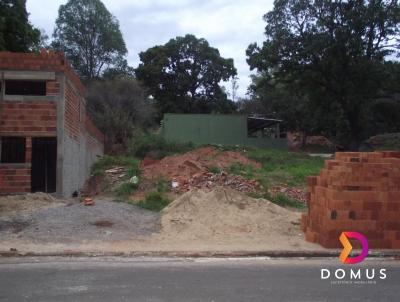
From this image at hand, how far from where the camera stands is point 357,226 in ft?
36.0

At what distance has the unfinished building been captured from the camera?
15.9 metres

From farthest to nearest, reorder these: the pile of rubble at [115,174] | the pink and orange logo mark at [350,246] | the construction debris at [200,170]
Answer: the pile of rubble at [115,174] < the construction debris at [200,170] < the pink and orange logo mark at [350,246]

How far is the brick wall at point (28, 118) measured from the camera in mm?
15922

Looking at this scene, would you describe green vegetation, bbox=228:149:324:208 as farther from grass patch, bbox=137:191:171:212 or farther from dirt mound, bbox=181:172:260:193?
grass patch, bbox=137:191:171:212

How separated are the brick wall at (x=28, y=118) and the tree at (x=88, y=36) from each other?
162ft

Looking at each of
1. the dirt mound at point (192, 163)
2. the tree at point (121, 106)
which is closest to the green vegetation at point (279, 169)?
the dirt mound at point (192, 163)

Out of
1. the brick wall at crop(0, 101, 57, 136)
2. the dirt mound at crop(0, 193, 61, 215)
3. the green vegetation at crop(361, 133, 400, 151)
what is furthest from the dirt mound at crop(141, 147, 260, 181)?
the green vegetation at crop(361, 133, 400, 151)

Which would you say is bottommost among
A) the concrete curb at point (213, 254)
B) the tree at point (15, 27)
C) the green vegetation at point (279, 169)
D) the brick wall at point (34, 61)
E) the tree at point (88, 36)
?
the concrete curb at point (213, 254)

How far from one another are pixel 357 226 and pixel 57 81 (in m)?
10.4

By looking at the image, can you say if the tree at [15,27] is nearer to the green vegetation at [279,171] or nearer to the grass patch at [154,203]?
the green vegetation at [279,171]

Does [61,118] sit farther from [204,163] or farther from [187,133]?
[187,133]

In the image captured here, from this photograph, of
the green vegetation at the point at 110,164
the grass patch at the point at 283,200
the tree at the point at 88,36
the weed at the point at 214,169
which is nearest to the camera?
the grass patch at the point at 283,200

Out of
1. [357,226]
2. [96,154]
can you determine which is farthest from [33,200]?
[96,154]

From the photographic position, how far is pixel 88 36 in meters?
65.4
